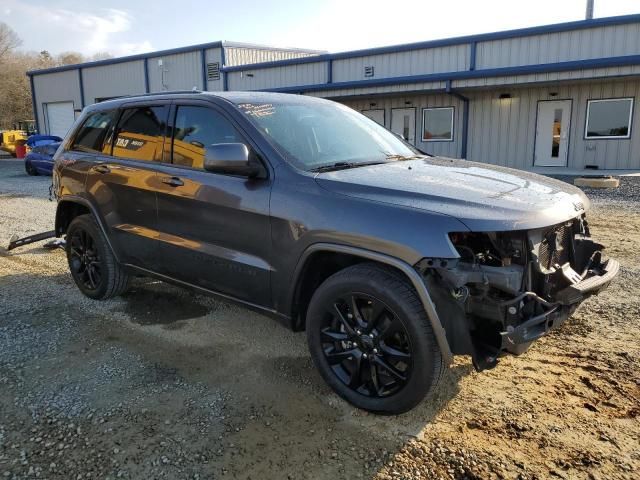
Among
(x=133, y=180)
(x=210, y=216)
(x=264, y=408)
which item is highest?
(x=133, y=180)

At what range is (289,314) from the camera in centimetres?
334

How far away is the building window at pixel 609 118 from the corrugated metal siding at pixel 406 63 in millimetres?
4273

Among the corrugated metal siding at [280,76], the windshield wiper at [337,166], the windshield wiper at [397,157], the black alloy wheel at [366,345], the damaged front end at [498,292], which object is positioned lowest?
the black alloy wheel at [366,345]

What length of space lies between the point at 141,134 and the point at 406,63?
16238 mm

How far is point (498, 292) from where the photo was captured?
8.86 ft

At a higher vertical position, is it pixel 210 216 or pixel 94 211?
pixel 210 216

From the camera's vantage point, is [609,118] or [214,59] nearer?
[609,118]

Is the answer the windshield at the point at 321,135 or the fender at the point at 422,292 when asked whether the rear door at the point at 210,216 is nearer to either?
the windshield at the point at 321,135

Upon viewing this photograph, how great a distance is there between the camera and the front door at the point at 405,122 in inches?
753

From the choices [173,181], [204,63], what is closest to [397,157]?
[173,181]

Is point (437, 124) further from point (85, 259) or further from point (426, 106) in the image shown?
point (85, 259)

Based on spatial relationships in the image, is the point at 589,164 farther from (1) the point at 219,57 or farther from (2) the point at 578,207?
(1) the point at 219,57

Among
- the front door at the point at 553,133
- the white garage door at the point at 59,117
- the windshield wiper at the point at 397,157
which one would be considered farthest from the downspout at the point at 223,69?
the windshield wiper at the point at 397,157

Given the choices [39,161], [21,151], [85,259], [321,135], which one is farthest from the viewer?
[21,151]
